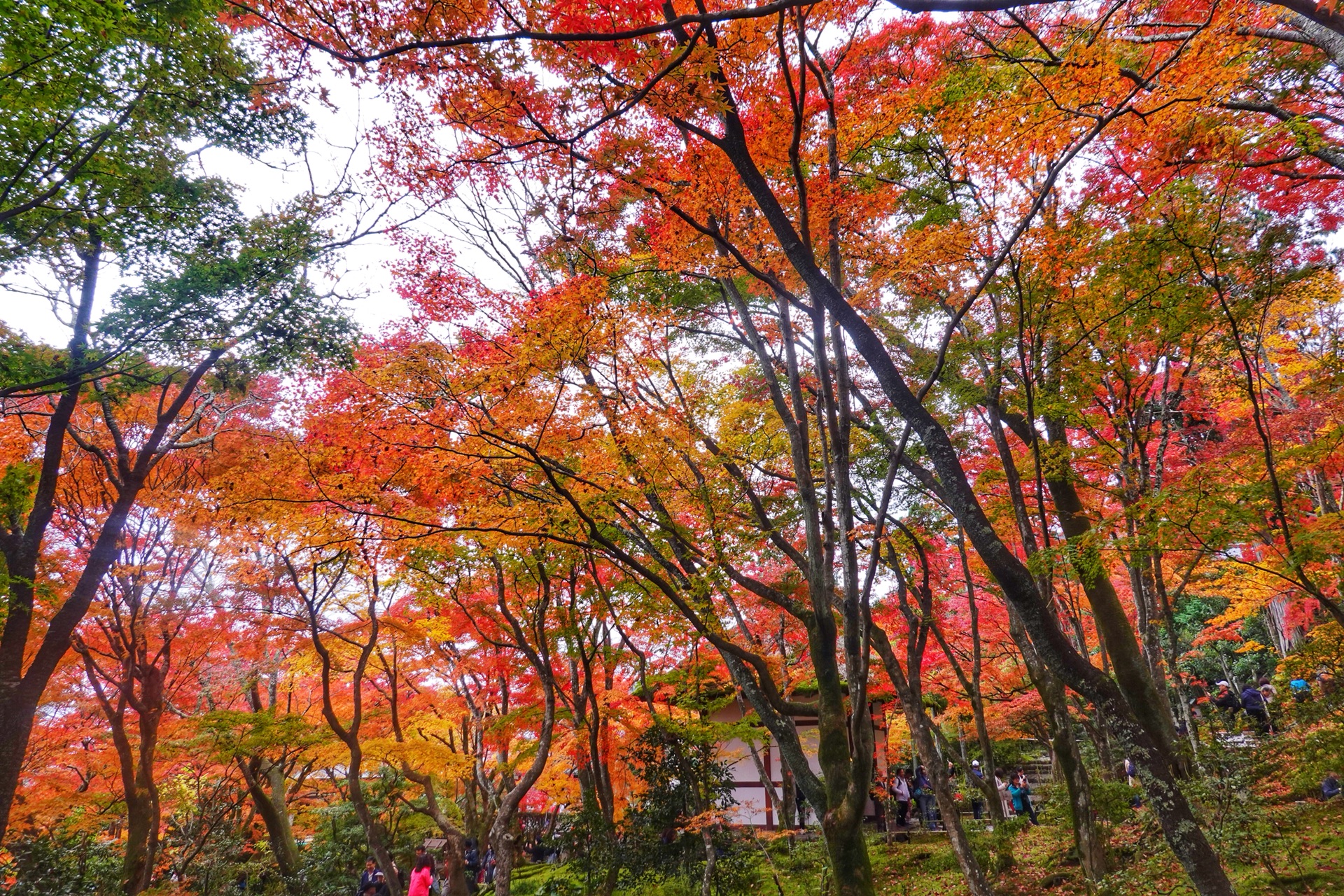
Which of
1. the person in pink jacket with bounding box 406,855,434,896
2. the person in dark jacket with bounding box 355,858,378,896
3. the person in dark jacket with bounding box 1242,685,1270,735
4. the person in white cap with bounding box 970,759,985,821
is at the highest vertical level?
the person in dark jacket with bounding box 1242,685,1270,735

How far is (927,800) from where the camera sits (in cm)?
1596

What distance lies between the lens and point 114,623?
9.96m

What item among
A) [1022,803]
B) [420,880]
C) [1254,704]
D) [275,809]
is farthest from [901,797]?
[275,809]

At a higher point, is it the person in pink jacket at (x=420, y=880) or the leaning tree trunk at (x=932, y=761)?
the leaning tree trunk at (x=932, y=761)

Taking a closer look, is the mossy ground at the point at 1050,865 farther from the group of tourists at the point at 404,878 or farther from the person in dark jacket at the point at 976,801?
the group of tourists at the point at 404,878

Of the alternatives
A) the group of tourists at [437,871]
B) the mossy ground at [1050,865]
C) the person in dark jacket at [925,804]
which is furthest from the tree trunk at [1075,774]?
the person in dark jacket at [925,804]

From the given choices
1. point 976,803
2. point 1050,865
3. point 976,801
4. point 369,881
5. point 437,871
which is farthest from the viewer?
point 976,803

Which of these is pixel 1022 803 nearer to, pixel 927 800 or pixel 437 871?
pixel 927 800

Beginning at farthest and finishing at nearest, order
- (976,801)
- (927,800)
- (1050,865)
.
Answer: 1. (927,800)
2. (976,801)
3. (1050,865)

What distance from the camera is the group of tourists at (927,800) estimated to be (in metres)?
14.5

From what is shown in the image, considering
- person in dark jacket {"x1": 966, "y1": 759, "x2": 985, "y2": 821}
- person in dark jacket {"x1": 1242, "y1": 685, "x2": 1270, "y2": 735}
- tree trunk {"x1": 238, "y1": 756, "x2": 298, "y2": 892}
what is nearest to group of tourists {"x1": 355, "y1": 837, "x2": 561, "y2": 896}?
tree trunk {"x1": 238, "y1": 756, "x2": 298, "y2": 892}

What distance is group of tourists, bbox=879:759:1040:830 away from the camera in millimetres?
14516

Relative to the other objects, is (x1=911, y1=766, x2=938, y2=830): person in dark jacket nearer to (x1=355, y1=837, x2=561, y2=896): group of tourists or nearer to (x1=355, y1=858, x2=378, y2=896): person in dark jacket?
(x1=355, y1=837, x2=561, y2=896): group of tourists

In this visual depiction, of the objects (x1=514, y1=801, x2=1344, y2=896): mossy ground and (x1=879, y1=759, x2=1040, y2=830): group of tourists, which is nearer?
(x1=514, y1=801, x2=1344, y2=896): mossy ground
